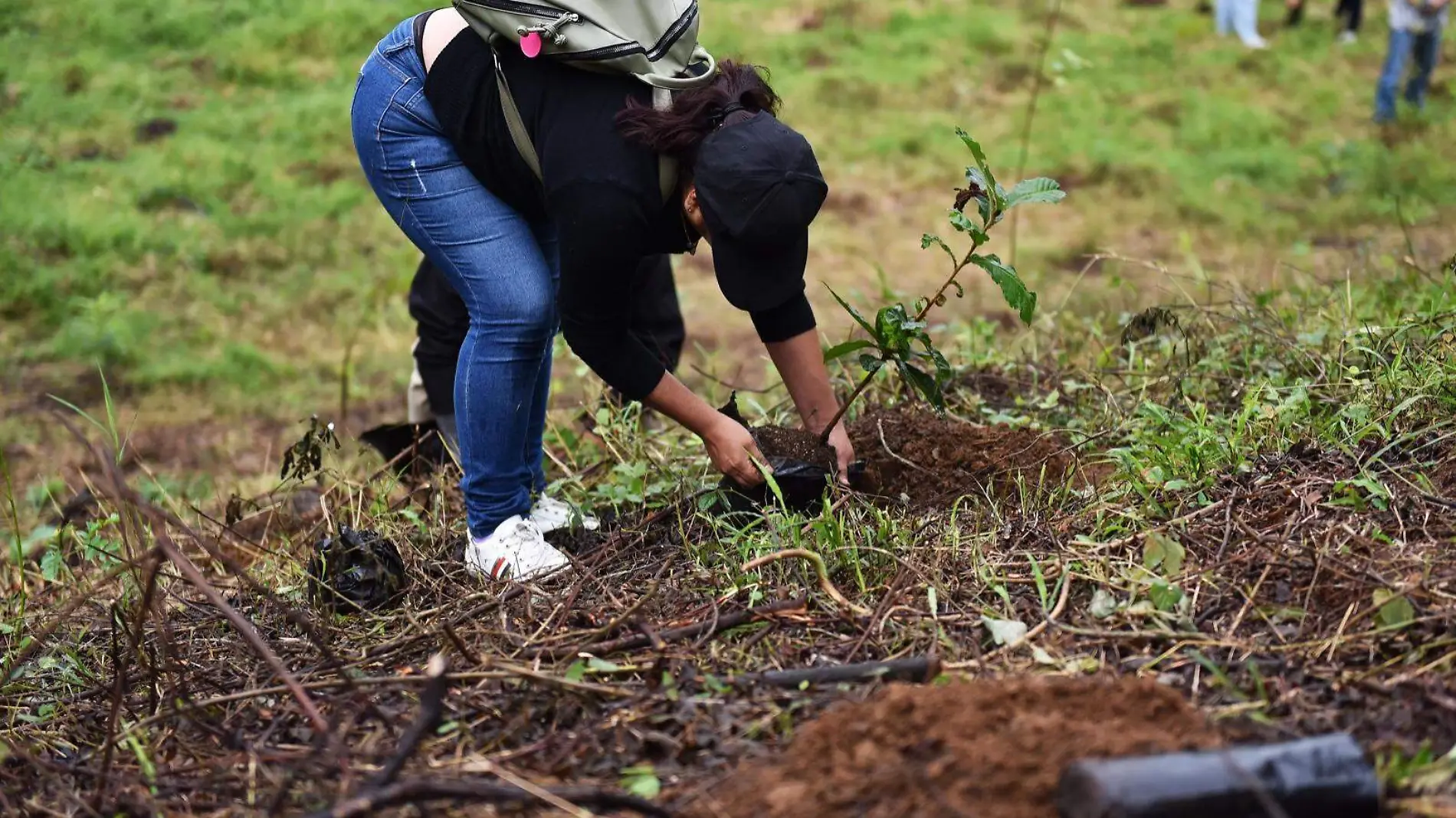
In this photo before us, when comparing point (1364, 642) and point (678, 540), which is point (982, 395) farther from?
point (1364, 642)

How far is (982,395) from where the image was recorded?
3531 mm

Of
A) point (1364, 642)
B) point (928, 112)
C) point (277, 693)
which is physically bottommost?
point (928, 112)

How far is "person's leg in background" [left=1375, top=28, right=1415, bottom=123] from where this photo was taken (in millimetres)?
8336

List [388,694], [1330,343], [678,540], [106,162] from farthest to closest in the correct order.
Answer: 1. [106,162]
2. [1330,343]
3. [678,540]
4. [388,694]

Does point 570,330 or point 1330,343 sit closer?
point 570,330

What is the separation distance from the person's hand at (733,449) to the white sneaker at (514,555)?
1.29 feet

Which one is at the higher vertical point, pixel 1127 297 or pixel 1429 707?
pixel 1429 707

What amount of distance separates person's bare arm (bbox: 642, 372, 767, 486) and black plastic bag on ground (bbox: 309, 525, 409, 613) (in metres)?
0.64

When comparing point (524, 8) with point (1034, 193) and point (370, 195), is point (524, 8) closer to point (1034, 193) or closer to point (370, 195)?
point (1034, 193)

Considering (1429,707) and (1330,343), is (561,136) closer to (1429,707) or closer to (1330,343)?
→ (1429,707)

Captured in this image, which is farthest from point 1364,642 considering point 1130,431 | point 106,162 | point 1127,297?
point 106,162

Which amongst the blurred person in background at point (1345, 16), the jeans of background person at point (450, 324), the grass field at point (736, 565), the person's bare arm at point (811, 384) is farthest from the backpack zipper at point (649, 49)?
the blurred person in background at point (1345, 16)

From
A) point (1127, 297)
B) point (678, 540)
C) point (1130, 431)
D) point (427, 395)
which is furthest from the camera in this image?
point (1127, 297)

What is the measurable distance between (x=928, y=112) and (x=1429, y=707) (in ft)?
23.2
